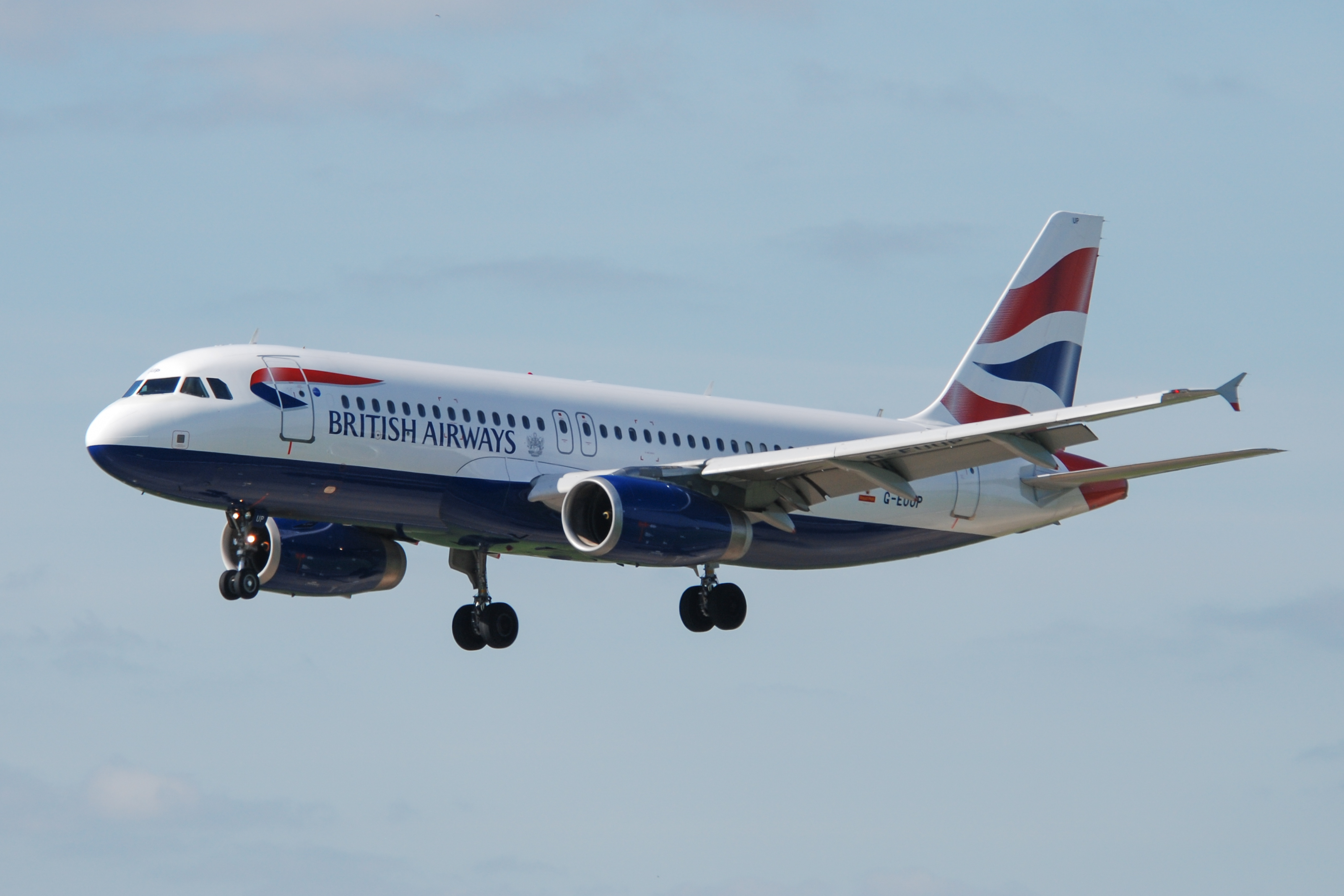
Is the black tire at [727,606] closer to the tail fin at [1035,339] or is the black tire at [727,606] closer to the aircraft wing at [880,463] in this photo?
the aircraft wing at [880,463]

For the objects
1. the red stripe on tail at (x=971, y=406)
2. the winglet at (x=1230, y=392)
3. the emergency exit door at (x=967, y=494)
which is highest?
the red stripe on tail at (x=971, y=406)

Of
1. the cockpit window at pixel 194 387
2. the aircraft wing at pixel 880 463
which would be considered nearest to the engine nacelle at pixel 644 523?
the aircraft wing at pixel 880 463

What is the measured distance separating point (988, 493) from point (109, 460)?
19.8m

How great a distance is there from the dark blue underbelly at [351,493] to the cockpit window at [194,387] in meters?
1.24

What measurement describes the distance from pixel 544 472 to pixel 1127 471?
12.3 metres

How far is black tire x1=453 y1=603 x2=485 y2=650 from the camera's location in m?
46.8

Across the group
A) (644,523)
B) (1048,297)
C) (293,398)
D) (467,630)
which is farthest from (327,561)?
(1048,297)

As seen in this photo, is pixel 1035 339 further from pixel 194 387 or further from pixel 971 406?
pixel 194 387

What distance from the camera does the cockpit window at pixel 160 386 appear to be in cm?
A: 3941

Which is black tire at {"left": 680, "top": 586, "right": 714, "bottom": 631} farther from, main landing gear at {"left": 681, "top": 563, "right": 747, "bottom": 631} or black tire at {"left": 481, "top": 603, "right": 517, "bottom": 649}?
black tire at {"left": 481, "top": 603, "right": 517, "bottom": 649}

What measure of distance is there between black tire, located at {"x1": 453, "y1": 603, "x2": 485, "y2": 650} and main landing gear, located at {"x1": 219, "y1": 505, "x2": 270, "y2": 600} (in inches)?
250

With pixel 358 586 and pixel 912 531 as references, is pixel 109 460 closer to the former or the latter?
pixel 358 586

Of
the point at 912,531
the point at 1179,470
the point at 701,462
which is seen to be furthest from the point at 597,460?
the point at 1179,470

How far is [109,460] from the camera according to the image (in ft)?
127
